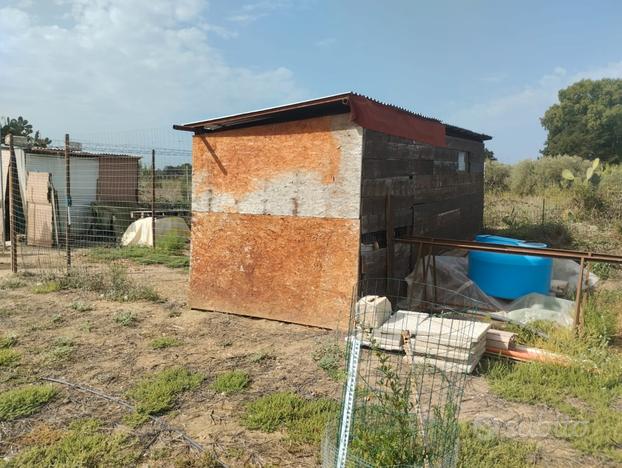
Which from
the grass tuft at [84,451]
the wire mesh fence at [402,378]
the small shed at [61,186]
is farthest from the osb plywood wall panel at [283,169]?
the small shed at [61,186]

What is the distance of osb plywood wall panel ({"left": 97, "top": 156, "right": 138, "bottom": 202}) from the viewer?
1538cm

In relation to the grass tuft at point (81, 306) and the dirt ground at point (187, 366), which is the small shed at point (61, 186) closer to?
the grass tuft at point (81, 306)

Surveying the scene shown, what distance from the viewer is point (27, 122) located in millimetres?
23734

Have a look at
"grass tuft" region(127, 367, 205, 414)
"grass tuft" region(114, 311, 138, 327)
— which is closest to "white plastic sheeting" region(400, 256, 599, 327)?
"grass tuft" region(127, 367, 205, 414)

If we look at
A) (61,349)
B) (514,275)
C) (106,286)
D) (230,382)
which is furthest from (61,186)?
(514,275)

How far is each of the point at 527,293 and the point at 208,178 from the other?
4979 mm

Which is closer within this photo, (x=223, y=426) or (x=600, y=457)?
(x=600, y=457)

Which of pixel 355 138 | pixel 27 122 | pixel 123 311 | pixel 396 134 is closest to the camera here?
pixel 355 138

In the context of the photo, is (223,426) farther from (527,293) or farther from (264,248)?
(527,293)

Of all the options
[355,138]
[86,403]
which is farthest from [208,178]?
[86,403]

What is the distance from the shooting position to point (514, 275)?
693 cm

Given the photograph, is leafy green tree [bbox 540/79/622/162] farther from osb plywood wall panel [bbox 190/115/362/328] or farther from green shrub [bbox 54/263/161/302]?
green shrub [bbox 54/263/161/302]

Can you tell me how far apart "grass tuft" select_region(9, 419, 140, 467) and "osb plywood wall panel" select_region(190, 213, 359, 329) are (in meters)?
3.14

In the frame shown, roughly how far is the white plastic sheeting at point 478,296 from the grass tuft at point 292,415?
257cm
